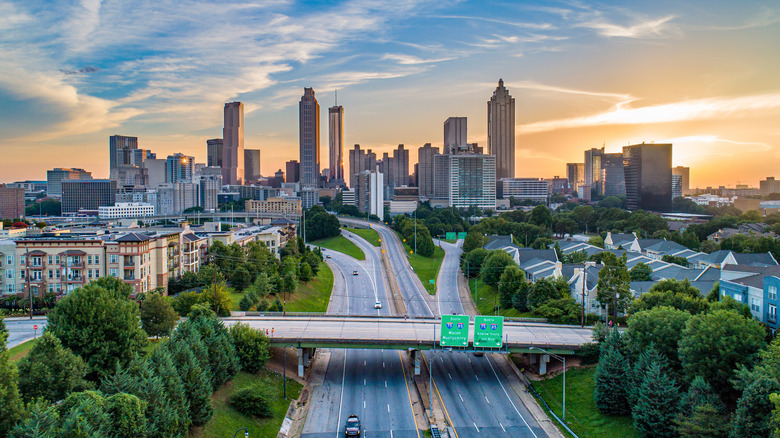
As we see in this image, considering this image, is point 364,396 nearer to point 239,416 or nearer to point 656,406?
point 239,416

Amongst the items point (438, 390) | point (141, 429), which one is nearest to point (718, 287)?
point (438, 390)

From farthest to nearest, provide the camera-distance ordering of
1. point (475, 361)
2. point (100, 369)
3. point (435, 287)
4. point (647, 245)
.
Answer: point (647, 245) → point (435, 287) → point (475, 361) → point (100, 369)

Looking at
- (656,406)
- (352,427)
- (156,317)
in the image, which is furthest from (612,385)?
(156,317)

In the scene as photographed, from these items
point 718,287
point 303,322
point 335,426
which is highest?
point 718,287

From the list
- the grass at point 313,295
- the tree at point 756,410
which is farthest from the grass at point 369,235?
the tree at point 756,410

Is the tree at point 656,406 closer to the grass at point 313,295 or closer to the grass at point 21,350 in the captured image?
the grass at point 313,295

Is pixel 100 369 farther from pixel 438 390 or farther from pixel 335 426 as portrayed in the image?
pixel 438 390

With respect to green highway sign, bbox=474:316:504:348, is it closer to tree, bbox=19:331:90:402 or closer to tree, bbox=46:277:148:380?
tree, bbox=46:277:148:380
